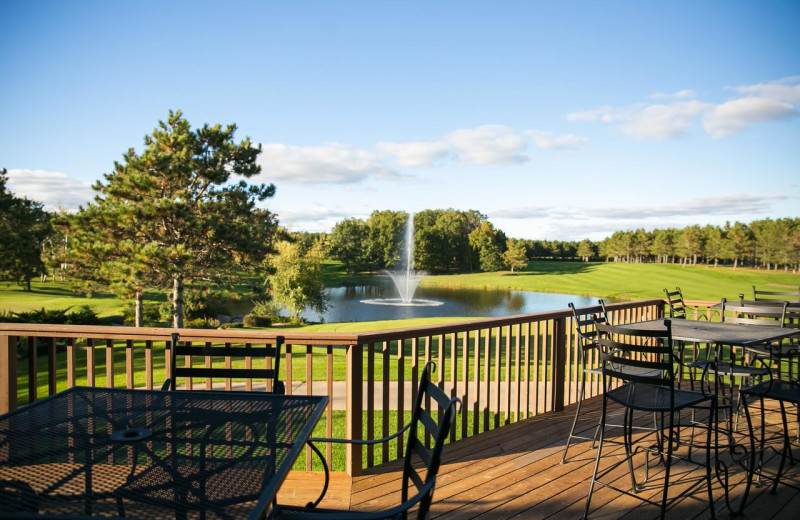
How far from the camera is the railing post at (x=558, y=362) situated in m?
4.70

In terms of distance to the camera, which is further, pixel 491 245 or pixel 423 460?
pixel 491 245

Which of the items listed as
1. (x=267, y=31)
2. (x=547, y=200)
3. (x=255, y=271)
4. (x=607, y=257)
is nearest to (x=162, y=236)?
(x=255, y=271)

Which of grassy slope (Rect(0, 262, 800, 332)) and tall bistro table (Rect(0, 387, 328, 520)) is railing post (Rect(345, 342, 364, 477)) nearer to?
tall bistro table (Rect(0, 387, 328, 520))

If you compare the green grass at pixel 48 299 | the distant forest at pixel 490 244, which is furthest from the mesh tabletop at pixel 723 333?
the distant forest at pixel 490 244

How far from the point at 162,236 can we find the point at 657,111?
19611 mm

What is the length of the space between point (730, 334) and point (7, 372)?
210 inches

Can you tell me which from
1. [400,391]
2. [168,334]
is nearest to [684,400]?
[400,391]

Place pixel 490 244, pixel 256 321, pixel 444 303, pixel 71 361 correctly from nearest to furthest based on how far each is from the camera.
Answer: pixel 71 361 → pixel 256 321 → pixel 444 303 → pixel 490 244

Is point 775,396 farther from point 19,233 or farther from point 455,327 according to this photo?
point 19,233

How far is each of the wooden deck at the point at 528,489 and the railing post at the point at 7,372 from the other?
2.15 m

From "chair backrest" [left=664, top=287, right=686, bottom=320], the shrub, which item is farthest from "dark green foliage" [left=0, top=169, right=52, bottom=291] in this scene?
"chair backrest" [left=664, top=287, right=686, bottom=320]

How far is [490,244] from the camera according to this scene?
60094 mm

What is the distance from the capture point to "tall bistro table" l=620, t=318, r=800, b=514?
2.93m

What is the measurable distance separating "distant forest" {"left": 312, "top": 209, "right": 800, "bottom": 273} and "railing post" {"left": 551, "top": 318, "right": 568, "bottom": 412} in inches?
1728
